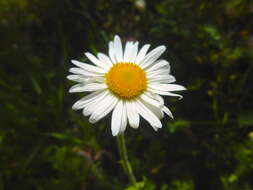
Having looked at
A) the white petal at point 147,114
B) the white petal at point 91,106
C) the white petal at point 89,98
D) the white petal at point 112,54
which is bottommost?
the white petal at point 147,114

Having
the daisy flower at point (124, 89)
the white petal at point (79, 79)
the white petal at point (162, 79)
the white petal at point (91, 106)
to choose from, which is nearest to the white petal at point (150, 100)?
the daisy flower at point (124, 89)

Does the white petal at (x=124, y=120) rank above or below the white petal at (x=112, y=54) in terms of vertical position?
below

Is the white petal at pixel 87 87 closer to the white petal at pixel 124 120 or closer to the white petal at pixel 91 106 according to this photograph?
the white petal at pixel 91 106

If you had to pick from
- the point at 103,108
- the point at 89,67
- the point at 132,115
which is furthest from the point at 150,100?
the point at 89,67

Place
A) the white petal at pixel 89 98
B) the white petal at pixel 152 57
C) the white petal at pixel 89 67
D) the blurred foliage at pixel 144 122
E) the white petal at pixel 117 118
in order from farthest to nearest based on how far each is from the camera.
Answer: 1. the blurred foliage at pixel 144 122
2. the white petal at pixel 152 57
3. the white petal at pixel 89 67
4. the white petal at pixel 89 98
5. the white petal at pixel 117 118

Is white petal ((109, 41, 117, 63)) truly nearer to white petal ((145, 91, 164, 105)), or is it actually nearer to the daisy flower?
the daisy flower

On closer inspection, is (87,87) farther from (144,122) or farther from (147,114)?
(144,122)
